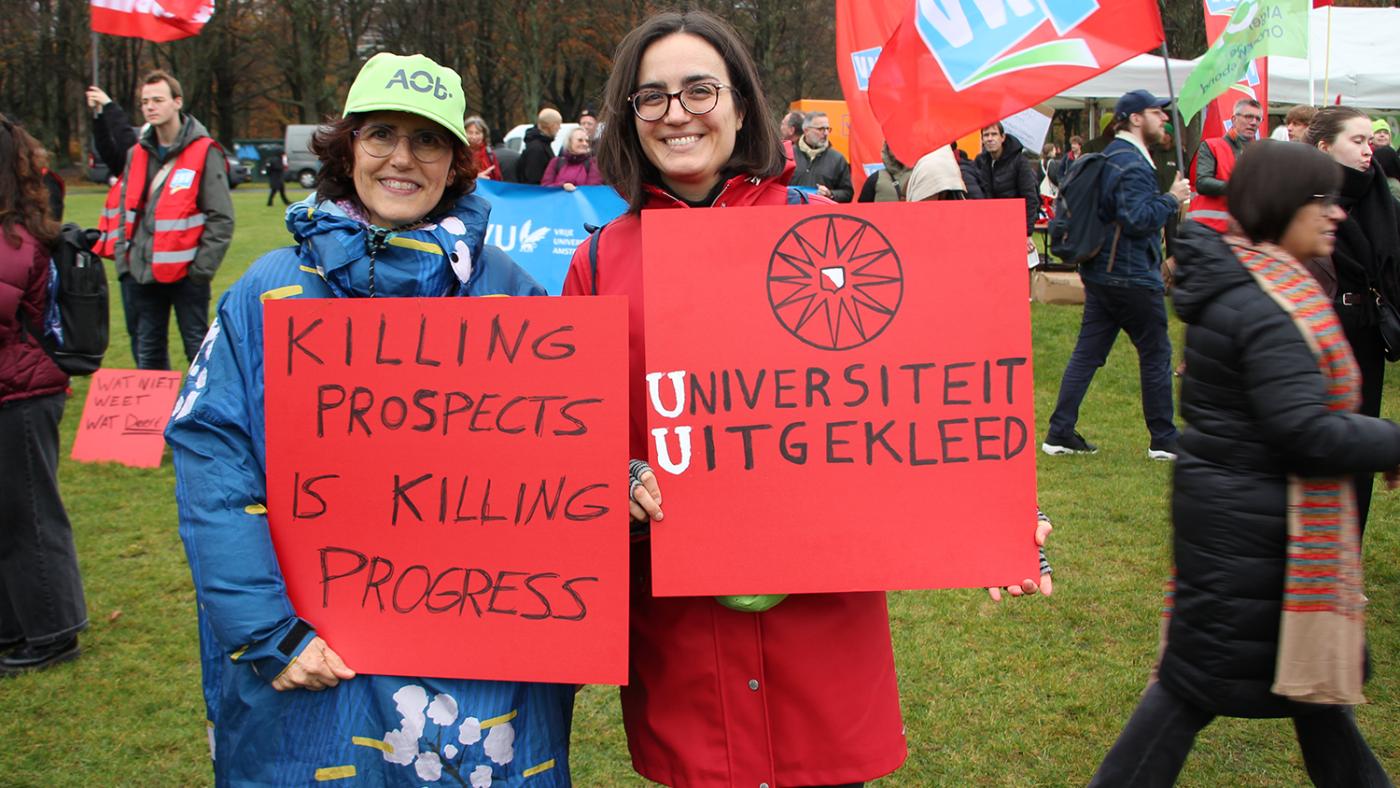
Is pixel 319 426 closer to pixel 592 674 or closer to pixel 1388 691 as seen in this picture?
pixel 592 674

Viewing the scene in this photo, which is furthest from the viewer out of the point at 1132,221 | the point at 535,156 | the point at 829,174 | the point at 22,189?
the point at 535,156

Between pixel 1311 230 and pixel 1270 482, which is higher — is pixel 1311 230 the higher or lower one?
the higher one

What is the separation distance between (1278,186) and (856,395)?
1.36m

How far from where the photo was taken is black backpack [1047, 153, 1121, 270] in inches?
267

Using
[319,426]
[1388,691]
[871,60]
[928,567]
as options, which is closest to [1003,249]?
[928,567]

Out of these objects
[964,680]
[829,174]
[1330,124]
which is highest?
[829,174]

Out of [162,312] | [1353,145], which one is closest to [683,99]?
[1353,145]

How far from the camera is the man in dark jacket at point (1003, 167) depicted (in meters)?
10.8

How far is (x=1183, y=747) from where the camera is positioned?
285 cm

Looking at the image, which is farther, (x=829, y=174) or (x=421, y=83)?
(x=829, y=174)

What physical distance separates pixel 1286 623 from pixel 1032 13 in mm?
2724

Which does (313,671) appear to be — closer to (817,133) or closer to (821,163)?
(821,163)

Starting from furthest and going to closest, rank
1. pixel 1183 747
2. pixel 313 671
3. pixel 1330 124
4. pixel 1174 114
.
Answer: pixel 1174 114 < pixel 1330 124 < pixel 1183 747 < pixel 313 671

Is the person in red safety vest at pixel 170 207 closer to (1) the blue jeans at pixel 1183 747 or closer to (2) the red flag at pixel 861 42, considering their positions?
(2) the red flag at pixel 861 42
